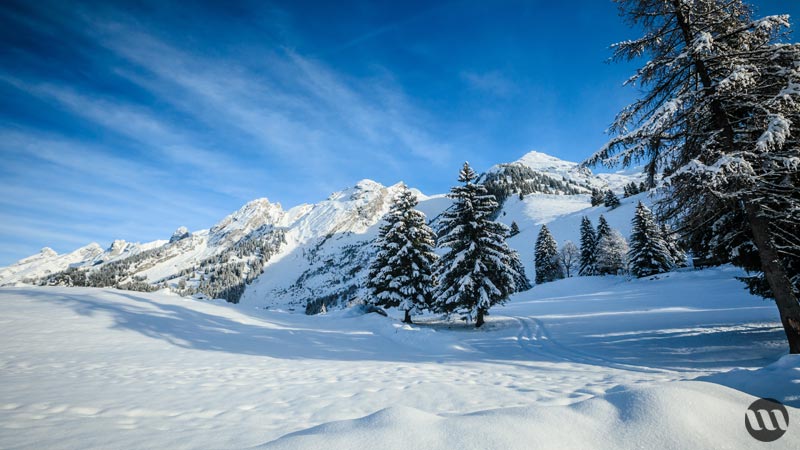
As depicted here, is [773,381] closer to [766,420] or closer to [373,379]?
[766,420]

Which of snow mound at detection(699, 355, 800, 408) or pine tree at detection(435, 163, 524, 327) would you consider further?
pine tree at detection(435, 163, 524, 327)

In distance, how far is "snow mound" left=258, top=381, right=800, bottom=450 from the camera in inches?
97.2

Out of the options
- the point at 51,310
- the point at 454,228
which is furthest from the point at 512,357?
the point at 51,310

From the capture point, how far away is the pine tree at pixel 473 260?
59.2 ft

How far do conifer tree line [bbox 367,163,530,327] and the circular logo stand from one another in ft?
46.9

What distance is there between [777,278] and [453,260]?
12971 mm

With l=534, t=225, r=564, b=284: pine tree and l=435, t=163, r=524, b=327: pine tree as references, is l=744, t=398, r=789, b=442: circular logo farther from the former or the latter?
l=534, t=225, r=564, b=284: pine tree

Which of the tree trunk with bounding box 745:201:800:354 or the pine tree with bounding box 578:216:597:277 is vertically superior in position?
the pine tree with bounding box 578:216:597:277

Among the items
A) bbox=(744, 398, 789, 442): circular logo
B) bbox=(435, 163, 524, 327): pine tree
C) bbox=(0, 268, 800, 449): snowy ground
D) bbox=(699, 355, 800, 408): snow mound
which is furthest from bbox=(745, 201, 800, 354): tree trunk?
bbox=(435, 163, 524, 327): pine tree

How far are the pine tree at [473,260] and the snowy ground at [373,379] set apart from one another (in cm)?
196

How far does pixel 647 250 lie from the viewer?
130 feet

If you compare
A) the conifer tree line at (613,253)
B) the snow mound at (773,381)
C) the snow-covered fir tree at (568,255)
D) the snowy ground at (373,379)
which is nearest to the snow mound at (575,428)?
the snowy ground at (373,379)

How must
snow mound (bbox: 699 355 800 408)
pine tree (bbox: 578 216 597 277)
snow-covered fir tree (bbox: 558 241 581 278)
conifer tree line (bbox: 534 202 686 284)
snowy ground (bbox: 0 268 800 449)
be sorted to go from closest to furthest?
snowy ground (bbox: 0 268 800 449) → snow mound (bbox: 699 355 800 408) → conifer tree line (bbox: 534 202 686 284) → pine tree (bbox: 578 216 597 277) → snow-covered fir tree (bbox: 558 241 581 278)

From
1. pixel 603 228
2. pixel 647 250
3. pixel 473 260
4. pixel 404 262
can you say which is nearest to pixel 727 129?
pixel 473 260
